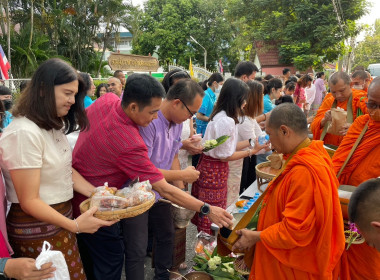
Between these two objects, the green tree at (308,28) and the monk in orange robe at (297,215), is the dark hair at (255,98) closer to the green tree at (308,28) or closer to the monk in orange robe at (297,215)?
the monk in orange robe at (297,215)

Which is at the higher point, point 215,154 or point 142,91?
point 142,91

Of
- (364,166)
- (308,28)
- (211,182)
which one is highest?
(308,28)

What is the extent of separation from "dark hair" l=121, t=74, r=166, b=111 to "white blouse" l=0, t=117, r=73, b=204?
21.9 inches

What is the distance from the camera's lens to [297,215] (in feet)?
6.17

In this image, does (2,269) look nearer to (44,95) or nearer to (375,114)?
(44,95)

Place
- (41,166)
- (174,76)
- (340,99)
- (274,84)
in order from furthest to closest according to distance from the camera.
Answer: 1. (274,84)
2. (174,76)
3. (340,99)
4. (41,166)

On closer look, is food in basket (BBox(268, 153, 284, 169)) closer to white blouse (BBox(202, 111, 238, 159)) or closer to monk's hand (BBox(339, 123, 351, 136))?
white blouse (BBox(202, 111, 238, 159))

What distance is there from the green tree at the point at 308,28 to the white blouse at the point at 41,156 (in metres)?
20.8

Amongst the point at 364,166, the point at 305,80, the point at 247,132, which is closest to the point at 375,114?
the point at 364,166

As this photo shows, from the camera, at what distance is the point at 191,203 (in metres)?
2.38

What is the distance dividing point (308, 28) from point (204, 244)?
71.3 ft

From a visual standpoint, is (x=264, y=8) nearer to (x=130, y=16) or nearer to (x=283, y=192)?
(x=130, y=16)

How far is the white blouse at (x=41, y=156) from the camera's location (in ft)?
5.30

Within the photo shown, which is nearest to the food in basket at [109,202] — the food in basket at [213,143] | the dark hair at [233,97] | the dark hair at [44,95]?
the dark hair at [44,95]
